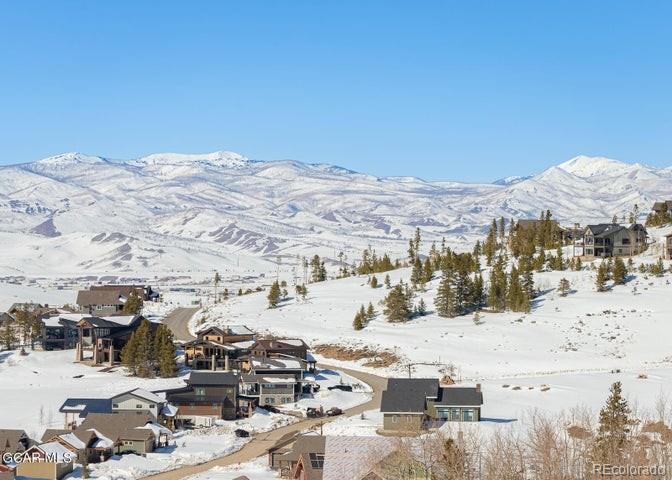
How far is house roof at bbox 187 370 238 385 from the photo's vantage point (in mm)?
74500

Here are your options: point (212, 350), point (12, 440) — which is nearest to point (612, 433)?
point (12, 440)

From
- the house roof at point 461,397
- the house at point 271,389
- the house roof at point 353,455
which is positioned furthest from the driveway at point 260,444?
the house roof at point 353,455

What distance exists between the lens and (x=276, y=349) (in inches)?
3637

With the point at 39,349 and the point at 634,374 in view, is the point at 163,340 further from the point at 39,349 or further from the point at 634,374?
the point at 634,374

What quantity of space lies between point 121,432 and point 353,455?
2699cm

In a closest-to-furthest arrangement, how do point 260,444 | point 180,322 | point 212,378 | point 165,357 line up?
1. point 260,444
2. point 212,378
3. point 165,357
4. point 180,322

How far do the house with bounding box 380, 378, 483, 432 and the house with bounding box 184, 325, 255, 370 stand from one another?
2941 centimetres

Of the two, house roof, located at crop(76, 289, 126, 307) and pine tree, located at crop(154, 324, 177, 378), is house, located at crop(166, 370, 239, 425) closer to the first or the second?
pine tree, located at crop(154, 324, 177, 378)

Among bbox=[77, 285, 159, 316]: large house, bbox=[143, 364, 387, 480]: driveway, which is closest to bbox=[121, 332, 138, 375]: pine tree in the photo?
bbox=[143, 364, 387, 480]: driveway

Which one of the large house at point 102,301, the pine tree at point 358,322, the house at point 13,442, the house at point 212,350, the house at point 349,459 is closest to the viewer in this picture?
the house at point 349,459

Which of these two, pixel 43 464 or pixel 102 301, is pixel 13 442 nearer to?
pixel 43 464

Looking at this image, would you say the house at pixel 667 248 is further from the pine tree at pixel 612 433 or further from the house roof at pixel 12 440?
the house roof at pixel 12 440

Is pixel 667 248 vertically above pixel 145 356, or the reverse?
pixel 667 248

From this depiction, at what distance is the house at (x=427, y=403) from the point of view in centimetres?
6406
